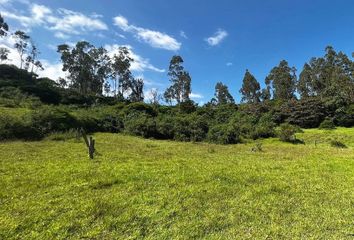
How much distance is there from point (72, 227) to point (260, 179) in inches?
293

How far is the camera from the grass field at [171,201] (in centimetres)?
644

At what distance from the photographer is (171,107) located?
63531mm

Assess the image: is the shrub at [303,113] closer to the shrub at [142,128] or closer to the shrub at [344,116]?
the shrub at [344,116]

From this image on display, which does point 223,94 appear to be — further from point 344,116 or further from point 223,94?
point 344,116

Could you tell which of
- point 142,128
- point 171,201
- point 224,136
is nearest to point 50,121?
point 142,128

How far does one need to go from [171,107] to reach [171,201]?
5534 cm

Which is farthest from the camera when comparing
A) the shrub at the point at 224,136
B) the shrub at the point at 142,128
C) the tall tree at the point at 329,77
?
the tall tree at the point at 329,77

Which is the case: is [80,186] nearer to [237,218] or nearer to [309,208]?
[237,218]

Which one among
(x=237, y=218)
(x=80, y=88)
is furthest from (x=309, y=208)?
(x=80, y=88)

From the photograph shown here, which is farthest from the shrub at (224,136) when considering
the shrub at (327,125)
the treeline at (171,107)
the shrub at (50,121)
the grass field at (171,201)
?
the grass field at (171,201)

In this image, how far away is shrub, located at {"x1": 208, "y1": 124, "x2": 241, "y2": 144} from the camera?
31822mm

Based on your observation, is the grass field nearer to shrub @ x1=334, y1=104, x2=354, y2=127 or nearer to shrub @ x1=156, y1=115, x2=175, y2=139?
shrub @ x1=156, y1=115, x2=175, y2=139

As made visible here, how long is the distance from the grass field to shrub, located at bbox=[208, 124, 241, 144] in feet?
58.1

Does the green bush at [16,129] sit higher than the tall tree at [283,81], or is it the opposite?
the tall tree at [283,81]
